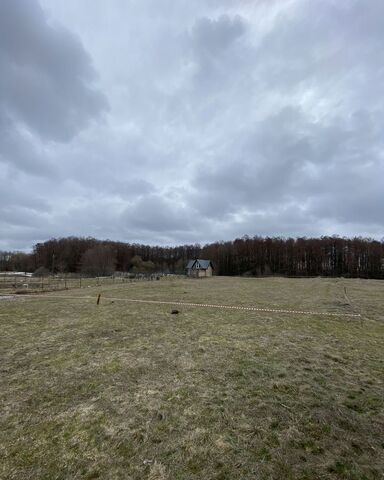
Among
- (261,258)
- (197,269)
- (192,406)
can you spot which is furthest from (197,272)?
(192,406)

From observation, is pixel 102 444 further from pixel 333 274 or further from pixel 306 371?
pixel 333 274

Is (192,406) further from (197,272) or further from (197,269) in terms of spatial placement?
(197,269)

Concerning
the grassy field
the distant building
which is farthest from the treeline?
the grassy field

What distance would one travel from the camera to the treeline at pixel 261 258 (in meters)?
93.1

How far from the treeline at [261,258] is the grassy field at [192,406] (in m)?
79.6

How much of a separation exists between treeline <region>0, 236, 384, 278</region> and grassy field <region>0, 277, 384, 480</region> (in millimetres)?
79566

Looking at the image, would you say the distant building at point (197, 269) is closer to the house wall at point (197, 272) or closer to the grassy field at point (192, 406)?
the house wall at point (197, 272)

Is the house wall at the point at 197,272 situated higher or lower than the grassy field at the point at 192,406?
higher

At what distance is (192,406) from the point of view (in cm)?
518

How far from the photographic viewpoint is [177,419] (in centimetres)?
475

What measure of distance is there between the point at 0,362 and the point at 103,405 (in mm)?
4266

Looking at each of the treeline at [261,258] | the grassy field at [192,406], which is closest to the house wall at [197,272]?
the treeline at [261,258]

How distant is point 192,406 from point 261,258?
340ft

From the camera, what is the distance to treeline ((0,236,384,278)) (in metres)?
93.1
